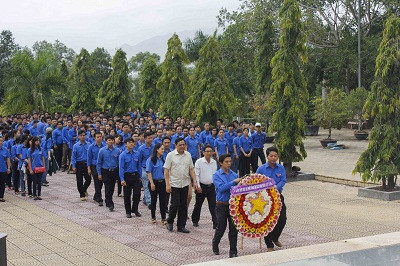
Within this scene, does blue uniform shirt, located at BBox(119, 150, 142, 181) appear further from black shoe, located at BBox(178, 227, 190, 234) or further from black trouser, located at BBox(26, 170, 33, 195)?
black trouser, located at BBox(26, 170, 33, 195)

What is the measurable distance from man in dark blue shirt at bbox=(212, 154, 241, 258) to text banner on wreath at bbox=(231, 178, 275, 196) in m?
0.15

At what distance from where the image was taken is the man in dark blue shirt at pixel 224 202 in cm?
884

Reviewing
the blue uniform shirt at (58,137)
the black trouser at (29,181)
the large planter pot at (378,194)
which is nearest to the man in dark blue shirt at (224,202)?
the large planter pot at (378,194)

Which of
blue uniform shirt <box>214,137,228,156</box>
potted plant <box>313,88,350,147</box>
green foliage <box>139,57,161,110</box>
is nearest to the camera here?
blue uniform shirt <box>214,137,228,156</box>

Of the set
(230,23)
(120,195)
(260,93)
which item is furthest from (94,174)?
(230,23)

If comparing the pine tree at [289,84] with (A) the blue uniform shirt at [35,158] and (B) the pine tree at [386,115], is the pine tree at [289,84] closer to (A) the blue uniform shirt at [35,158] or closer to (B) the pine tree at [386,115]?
(B) the pine tree at [386,115]

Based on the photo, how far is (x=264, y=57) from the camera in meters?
29.6

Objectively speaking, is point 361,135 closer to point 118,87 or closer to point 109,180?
point 118,87

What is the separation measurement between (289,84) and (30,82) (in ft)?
61.2

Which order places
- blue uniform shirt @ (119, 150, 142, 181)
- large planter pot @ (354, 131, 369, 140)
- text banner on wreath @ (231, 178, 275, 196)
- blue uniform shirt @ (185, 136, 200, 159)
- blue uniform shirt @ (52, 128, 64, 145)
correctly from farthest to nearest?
large planter pot @ (354, 131, 369, 140) < blue uniform shirt @ (52, 128, 64, 145) < blue uniform shirt @ (185, 136, 200, 159) < blue uniform shirt @ (119, 150, 142, 181) < text banner on wreath @ (231, 178, 275, 196)

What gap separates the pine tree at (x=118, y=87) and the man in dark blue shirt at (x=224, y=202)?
20.6m

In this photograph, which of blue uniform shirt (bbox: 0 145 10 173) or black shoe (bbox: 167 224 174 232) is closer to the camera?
black shoe (bbox: 167 224 174 232)

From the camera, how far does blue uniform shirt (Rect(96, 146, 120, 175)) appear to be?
12909mm

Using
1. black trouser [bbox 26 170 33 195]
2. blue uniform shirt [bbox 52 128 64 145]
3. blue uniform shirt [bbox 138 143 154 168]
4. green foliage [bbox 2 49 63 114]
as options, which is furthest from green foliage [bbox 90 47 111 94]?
blue uniform shirt [bbox 138 143 154 168]
